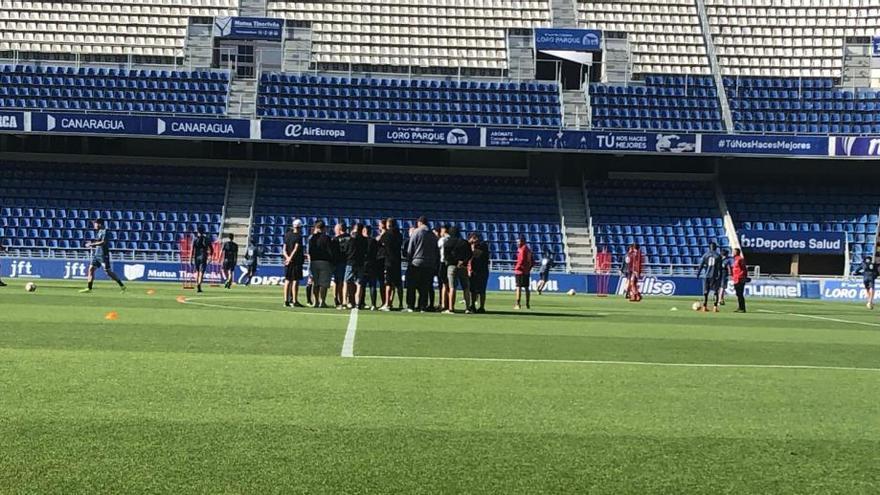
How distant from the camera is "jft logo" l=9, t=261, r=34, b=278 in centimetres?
4056

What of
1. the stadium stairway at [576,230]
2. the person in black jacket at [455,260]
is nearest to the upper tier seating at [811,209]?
the stadium stairway at [576,230]

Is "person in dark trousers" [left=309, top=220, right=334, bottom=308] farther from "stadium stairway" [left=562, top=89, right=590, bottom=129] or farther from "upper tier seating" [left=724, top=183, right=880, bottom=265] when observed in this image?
"upper tier seating" [left=724, top=183, right=880, bottom=265]

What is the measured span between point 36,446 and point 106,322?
34.8ft

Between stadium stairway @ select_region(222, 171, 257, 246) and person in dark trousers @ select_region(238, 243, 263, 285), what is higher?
stadium stairway @ select_region(222, 171, 257, 246)

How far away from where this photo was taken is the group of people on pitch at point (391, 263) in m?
22.5

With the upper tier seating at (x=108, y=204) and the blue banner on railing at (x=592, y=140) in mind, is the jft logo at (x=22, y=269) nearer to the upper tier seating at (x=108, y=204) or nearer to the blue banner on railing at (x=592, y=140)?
the upper tier seating at (x=108, y=204)

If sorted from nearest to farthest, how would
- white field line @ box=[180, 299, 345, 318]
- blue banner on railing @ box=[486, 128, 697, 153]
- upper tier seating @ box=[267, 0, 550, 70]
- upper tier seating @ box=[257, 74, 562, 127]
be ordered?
white field line @ box=[180, 299, 345, 318]
blue banner on railing @ box=[486, 128, 697, 153]
upper tier seating @ box=[257, 74, 562, 127]
upper tier seating @ box=[267, 0, 550, 70]

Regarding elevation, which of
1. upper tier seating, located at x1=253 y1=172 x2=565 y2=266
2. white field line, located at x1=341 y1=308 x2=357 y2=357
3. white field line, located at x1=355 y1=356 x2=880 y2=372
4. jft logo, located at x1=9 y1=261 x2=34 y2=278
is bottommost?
jft logo, located at x1=9 y1=261 x2=34 y2=278

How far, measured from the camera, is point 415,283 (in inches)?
893

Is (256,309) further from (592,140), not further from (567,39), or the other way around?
(567,39)

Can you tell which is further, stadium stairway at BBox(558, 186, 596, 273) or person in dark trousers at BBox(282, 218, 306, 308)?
stadium stairway at BBox(558, 186, 596, 273)

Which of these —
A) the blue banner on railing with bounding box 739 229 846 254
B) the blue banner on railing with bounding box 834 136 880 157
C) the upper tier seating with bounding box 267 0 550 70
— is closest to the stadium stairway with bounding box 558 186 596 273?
→ the blue banner on railing with bounding box 739 229 846 254

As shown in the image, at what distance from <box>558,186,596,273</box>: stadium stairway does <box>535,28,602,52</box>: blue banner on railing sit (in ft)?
21.7

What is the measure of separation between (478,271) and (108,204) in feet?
86.7
